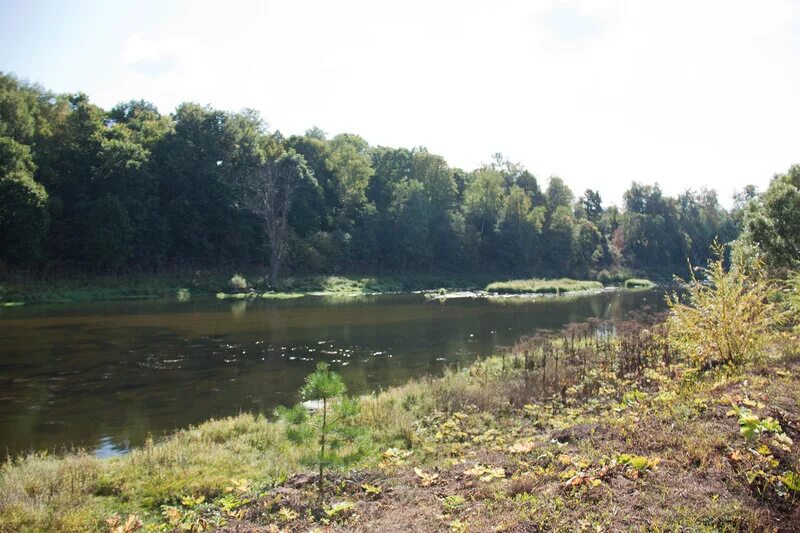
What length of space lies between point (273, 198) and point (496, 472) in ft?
212

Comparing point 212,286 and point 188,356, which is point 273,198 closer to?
point 212,286

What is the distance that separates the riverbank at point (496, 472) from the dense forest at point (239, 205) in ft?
80.7

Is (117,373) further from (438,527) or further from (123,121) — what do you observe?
(123,121)

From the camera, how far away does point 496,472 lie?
23.2 ft

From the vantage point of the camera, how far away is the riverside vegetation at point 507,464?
18.6 ft

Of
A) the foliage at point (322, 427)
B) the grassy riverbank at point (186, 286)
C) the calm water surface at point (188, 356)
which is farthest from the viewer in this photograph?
the grassy riverbank at point (186, 286)

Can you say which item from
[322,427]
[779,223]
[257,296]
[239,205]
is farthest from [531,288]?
[322,427]

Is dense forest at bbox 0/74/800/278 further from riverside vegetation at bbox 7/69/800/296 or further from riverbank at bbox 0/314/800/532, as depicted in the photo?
riverbank at bbox 0/314/800/532

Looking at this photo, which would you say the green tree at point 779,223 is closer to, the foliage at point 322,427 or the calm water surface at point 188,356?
the calm water surface at point 188,356

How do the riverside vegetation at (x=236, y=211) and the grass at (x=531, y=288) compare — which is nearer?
the riverside vegetation at (x=236, y=211)

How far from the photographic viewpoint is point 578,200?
13588cm

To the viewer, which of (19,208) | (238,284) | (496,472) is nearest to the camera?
(496,472)

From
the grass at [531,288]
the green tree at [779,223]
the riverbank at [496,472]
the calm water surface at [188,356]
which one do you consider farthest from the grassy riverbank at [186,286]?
the riverbank at [496,472]

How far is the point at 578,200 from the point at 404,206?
6753 cm
